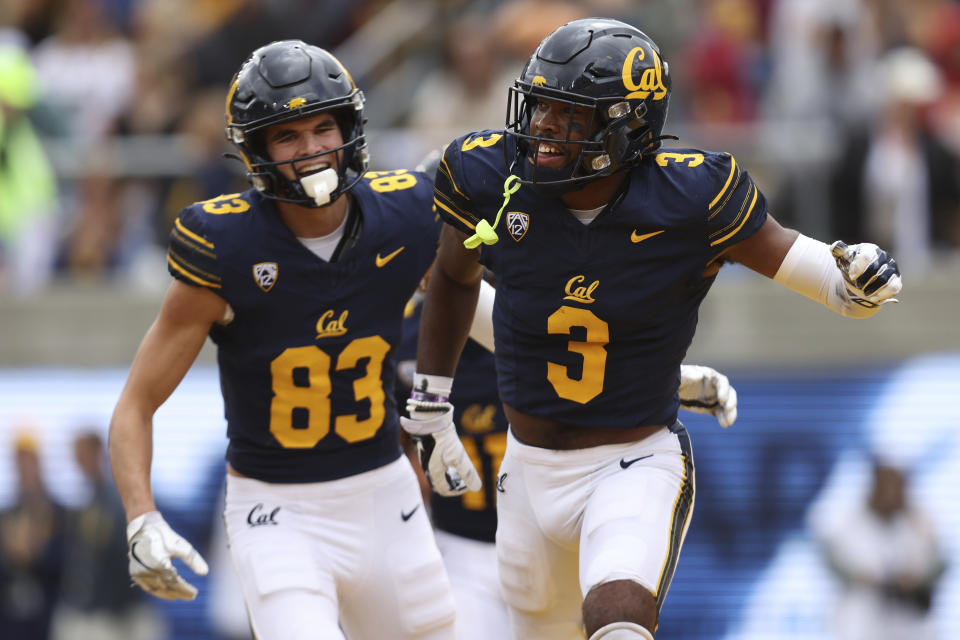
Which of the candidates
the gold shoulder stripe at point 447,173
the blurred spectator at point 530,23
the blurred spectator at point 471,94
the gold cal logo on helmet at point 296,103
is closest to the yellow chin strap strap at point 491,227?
the gold shoulder stripe at point 447,173

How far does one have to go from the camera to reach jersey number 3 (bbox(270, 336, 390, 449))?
14.6ft

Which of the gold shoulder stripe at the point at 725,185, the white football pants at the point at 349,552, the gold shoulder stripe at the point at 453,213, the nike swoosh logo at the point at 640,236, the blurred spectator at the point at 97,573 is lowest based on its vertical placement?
the blurred spectator at the point at 97,573

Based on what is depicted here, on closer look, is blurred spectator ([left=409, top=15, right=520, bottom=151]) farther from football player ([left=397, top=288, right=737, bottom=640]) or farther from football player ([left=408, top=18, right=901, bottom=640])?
football player ([left=408, top=18, right=901, bottom=640])

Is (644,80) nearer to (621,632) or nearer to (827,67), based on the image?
(621,632)

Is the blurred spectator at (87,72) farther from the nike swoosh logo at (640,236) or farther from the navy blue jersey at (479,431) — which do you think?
the nike swoosh logo at (640,236)

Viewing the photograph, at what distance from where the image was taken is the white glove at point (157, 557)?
4133 millimetres

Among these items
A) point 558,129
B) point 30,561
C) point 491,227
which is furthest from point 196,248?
point 30,561

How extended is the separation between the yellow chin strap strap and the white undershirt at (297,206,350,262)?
1.90 feet

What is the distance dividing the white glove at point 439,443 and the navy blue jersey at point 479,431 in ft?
2.36

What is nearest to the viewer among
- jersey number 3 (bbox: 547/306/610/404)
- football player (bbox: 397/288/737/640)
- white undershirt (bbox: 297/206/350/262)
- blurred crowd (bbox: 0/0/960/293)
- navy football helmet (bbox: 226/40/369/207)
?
jersey number 3 (bbox: 547/306/610/404)

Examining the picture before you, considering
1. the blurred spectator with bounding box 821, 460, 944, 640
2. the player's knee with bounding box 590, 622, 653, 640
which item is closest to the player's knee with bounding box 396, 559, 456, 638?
the player's knee with bounding box 590, 622, 653, 640

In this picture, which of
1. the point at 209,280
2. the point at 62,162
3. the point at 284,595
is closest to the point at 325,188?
the point at 209,280

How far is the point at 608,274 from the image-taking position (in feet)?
13.3

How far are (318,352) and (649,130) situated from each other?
117 cm
